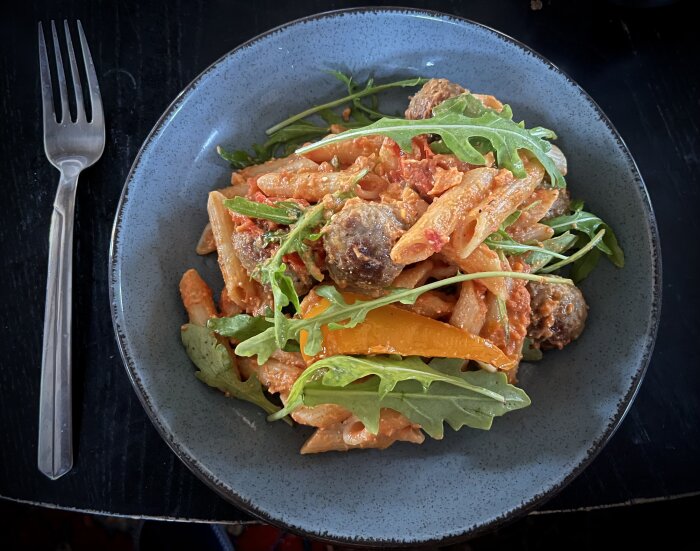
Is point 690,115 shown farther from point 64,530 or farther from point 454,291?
point 64,530

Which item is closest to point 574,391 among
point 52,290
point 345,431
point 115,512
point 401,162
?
point 345,431

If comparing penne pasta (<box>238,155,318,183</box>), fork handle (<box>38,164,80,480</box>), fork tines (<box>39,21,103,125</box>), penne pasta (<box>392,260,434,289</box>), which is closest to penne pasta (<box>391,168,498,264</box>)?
penne pasta (<box>392,260,434,289</box>)

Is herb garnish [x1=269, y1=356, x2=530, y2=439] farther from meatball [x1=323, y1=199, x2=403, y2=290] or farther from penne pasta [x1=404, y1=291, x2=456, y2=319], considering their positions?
meatball [x1=323, y1=199, x2=403, y2=290]

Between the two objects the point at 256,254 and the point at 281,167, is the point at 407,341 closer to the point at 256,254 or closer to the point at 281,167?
the point at 256,254

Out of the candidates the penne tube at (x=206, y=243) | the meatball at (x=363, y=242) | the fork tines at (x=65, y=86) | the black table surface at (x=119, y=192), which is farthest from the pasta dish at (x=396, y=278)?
the fork tines at (x=65, y=86)

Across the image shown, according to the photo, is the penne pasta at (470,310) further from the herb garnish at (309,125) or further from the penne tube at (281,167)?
the herb garnish at (309,125)

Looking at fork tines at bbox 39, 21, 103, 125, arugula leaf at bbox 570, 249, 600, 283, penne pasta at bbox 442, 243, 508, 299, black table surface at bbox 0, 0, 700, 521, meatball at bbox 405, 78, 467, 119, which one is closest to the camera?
penne pasta at bbox 442, 243, 508, 299
